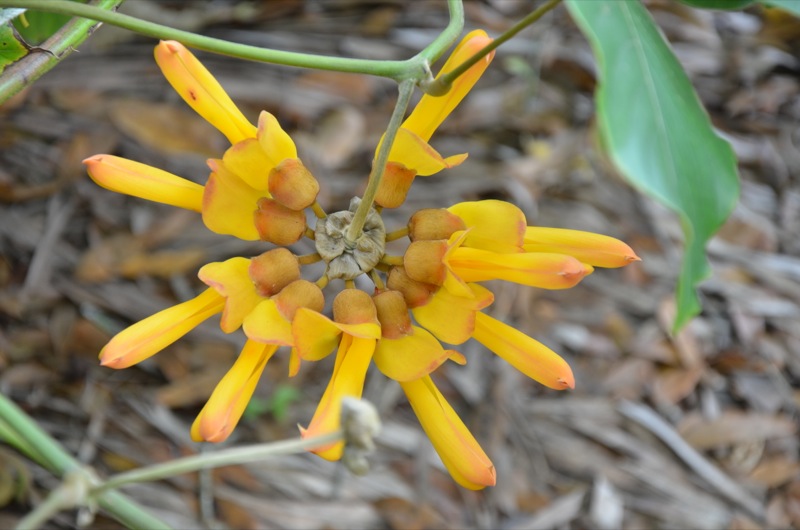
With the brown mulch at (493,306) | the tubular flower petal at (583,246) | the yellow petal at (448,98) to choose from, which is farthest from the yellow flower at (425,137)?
the brown mulch at (493,306)


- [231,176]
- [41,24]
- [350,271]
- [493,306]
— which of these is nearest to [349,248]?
[350,271]

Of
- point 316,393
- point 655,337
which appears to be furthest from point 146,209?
point 655,337

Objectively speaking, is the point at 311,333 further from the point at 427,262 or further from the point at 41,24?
the point at 41,24

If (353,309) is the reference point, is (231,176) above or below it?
above

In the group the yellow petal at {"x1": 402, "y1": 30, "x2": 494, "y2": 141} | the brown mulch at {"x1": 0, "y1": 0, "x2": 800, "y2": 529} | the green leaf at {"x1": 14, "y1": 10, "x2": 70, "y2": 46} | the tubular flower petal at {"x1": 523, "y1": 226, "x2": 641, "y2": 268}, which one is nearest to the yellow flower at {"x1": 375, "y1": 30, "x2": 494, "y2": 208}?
the yellow petal at {"x1": 402, "y1": 30, "x2": 494, "y2": 141}

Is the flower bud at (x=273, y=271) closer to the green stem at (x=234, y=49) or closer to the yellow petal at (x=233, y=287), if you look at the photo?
the yellow petal at (x=233, y=287)

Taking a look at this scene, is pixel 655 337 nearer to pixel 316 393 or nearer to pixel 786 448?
pixel 786 448
